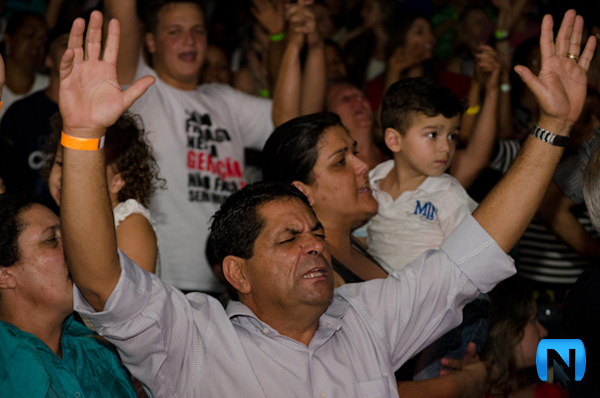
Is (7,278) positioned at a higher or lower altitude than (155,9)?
lower

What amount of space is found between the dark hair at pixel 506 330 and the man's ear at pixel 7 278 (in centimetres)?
192

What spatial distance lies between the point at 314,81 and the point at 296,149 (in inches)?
41.6

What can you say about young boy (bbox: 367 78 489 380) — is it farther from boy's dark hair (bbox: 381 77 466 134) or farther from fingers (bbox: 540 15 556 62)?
fingers (bbox: 540 15 556 62)

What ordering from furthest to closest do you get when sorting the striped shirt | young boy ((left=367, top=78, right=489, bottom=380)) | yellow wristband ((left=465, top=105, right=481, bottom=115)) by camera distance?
yellow wristband ((left=465, top=105, right=481, bottom=115)) < young boy ((left=367, top=78, right=489, bottom=380)) < the striped shirt

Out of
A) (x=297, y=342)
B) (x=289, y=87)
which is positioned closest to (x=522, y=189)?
(x=297, y=342)

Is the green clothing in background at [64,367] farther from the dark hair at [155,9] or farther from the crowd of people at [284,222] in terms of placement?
the dark hair at [155,9]

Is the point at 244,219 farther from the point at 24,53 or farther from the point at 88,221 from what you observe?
the point at 24,53

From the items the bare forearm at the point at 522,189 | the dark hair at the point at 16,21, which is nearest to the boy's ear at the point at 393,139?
the bare forearm at the point at 522,189

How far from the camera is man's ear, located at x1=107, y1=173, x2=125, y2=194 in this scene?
233cm

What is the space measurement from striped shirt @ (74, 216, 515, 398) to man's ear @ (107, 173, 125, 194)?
0.67m

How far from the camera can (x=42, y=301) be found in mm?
1916

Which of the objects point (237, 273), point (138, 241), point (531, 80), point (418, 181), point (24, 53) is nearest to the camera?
point (531, 80)

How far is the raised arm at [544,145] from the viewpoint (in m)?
1.76

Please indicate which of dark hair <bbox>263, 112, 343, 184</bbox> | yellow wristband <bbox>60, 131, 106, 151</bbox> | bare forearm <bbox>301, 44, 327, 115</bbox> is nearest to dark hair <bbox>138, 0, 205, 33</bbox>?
bare forearm <bbox>301, 44, 327, 115</bbox>
